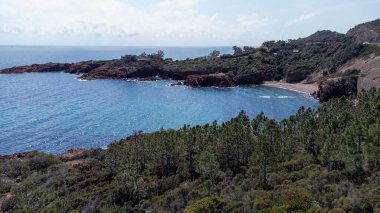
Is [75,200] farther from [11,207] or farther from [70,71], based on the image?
[70,71]

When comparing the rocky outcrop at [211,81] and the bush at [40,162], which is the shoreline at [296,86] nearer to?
the rocky outcrop at [211,81]

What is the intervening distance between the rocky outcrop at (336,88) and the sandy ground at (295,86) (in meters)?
13.8

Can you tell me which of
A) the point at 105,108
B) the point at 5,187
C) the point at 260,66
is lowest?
the point at 5,187

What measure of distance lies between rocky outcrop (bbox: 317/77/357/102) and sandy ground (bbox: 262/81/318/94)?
13755 millimetres

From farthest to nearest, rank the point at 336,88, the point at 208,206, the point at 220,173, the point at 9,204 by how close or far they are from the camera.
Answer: the point at 336,88
the point at 220,173
the point at 9,204
the point at 208,206

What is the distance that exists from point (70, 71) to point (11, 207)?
16237cm

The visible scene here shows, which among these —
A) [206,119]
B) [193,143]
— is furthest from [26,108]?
[193,143]

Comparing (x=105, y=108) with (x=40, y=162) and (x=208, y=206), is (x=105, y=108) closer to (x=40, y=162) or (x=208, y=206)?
(x=40, y=162)

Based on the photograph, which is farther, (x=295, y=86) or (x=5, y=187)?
(x=295, y=86)

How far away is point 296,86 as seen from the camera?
5797 inches

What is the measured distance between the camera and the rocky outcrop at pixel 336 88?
119 metres

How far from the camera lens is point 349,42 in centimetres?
17000

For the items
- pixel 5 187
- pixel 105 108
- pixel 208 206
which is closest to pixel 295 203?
pixel 208 206

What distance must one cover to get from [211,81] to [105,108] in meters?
58.1
